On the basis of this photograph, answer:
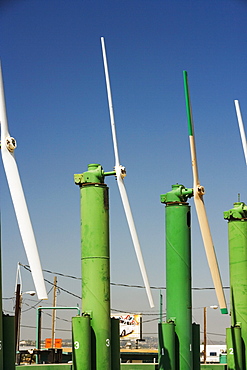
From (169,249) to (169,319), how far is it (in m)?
2.63

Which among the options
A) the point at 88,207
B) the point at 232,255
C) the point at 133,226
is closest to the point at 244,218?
the point at 232,255

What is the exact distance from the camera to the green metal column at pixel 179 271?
1110 inches

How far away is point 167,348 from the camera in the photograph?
2773 cm

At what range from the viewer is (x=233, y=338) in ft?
103

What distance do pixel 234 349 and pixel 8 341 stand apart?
1270cm

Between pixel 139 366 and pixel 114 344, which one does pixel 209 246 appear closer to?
pixel 114 344

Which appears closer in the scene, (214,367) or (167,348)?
(167,348)

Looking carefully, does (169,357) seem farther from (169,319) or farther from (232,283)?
(232,283)

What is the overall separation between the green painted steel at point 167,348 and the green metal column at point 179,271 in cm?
42

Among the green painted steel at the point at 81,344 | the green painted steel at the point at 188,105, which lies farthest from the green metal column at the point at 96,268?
the green painted steel at the point at 188,105

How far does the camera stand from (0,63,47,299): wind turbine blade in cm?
1961

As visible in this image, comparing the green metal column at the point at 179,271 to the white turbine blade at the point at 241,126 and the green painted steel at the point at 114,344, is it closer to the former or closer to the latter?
the green painted steel at the point at 114,344

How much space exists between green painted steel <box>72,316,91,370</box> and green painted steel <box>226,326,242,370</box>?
8.67 metres

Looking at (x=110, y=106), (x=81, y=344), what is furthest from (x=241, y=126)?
(x=81, y=344)
